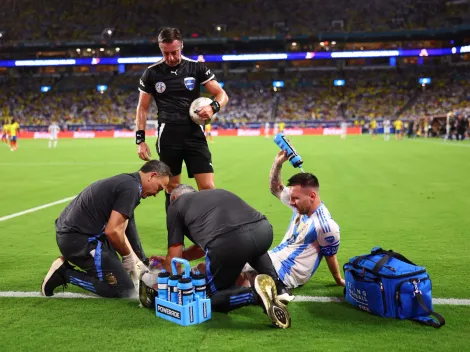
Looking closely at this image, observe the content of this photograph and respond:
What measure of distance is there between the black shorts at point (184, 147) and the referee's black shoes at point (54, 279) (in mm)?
1960

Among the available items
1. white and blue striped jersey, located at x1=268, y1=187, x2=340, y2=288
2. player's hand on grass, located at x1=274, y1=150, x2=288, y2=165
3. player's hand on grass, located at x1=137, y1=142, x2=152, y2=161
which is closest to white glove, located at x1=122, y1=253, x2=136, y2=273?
white and blue striped jersey, located at x1=268, y1=187, x2=340, y2=288

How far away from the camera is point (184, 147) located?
255 inches

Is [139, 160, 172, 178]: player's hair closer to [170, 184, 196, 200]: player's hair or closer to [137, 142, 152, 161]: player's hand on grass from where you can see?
[170, 184, 196, 200]: player's hair

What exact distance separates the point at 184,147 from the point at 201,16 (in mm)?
65779

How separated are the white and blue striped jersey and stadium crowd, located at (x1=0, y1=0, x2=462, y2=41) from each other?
207 ft

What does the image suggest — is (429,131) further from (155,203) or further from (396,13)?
(155,203)

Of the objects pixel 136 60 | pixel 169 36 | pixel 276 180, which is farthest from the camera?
pixel 136 60

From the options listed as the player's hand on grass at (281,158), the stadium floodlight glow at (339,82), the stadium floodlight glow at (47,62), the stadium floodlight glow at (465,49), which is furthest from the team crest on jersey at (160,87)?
the stadium floodlight glow at (47,62)

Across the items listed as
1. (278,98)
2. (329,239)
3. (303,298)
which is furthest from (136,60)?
(303,298)

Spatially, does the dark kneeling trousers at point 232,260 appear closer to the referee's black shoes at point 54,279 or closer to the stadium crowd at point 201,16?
the referee's black shoes at point 54,279

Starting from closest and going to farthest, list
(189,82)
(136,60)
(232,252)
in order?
(232,252) < (189,82) < (136,60)

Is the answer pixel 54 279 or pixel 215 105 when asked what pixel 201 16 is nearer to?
pixel 215 105

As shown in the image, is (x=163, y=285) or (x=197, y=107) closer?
(x=163, y=285)

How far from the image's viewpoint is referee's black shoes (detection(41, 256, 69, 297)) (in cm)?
497
